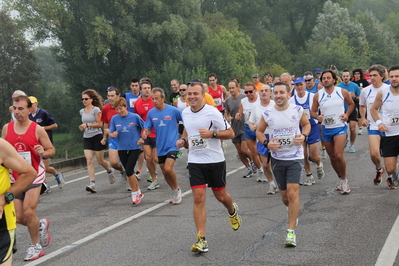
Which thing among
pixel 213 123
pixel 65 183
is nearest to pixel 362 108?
pixel 213 123

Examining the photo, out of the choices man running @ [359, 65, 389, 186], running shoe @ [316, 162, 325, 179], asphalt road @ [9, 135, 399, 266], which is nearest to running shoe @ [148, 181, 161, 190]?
asphalt road @ [9, 135, 399, 266]

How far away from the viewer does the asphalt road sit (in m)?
6.25

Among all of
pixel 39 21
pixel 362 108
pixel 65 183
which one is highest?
pixel 39 21

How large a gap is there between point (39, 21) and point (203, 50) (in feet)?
44.7

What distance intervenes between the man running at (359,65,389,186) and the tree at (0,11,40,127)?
131 ft

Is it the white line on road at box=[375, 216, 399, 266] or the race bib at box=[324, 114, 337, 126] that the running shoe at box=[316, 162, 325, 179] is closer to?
the race bib at box=[324, 114, 337, 126]

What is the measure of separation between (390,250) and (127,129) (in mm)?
5511

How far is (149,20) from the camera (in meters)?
41.7

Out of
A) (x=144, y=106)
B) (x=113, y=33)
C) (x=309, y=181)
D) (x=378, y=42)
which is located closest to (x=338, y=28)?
(x=378, y=42)

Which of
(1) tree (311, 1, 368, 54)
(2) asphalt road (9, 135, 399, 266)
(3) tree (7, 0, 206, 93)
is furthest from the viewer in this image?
(1) tree (311, 1, 368, 54)

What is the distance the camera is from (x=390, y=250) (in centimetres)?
611

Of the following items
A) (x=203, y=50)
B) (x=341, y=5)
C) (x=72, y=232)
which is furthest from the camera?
(x=341, y=5)

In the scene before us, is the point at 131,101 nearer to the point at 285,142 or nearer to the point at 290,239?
the point at 285,142

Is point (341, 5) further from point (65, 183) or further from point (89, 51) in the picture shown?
point (65, 183)
